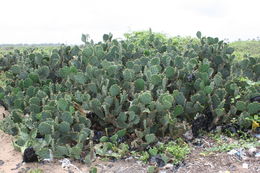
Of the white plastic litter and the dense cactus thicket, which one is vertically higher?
the dense cactus thicket

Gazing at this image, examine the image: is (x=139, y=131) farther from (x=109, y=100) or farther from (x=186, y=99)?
(x=186, y=99)

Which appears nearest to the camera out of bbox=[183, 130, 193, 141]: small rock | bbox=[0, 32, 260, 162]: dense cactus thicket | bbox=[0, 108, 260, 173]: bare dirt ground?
bbox=[0, 108, 260, 173]: bare dirt ground

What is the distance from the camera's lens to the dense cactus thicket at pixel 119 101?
406 centimetres

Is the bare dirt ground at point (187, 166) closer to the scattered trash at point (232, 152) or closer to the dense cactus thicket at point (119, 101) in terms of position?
the scattered trash at point (232, 152)

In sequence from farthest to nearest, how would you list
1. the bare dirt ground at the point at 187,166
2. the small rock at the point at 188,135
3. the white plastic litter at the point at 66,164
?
1. the small rock at the point at 188,135
2. the white plastic litter at the point at 66,164
3. the bare dirt ground at the point at 187,166

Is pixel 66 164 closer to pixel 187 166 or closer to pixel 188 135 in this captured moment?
pixel 187 166

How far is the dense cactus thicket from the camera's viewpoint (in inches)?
160

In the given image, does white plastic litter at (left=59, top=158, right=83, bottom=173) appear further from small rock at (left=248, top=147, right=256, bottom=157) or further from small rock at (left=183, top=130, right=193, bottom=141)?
small rock at (left=248, top=147, right=256, bottom=157)

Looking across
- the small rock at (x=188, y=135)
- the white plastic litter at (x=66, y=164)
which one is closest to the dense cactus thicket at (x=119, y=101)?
the white plastic litter at (x=66, y=164)

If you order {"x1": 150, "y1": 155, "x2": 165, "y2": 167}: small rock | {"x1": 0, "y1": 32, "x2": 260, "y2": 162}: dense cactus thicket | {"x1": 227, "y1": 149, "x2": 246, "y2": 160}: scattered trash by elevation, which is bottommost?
{"x1": 150, "y1": 155, "x2": 165, "y2": 167}: small rock

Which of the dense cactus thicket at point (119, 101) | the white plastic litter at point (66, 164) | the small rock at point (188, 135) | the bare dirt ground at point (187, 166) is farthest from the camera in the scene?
the small rock at point (188, 135)

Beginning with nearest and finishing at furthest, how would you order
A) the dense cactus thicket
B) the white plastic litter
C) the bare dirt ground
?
the bare dirt ground → the white plastic litter → the dense cactus thicket

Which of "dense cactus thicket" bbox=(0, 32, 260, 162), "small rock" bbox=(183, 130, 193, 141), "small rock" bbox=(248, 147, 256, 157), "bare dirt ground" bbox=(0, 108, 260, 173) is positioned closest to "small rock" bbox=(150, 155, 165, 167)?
"bare dirt ground" bbox=(0, 108, 260, 173)

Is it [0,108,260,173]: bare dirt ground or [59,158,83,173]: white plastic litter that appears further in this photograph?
[59,158,83,173]: white plastic litter
